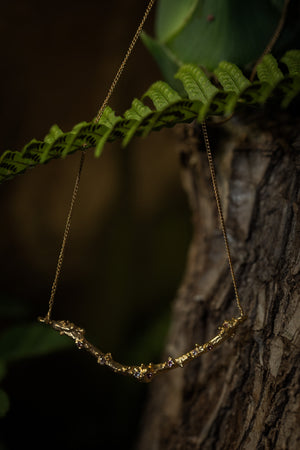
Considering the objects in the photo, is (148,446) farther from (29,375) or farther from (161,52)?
(161,52)

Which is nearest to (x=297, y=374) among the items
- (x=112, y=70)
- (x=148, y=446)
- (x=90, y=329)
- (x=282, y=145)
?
(x=282, y=145)

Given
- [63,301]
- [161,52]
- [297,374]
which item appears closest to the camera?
[297,374]

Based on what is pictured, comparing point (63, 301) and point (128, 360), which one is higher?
point (63, 301)

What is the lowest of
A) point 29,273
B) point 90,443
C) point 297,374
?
point 90,443

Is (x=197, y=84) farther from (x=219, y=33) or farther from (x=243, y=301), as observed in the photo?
(x=243, y=301)

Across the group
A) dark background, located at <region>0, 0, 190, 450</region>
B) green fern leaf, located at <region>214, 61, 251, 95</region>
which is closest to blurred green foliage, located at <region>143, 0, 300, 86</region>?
green fern leaf, located at <region>214, 61, 251, 95</region>

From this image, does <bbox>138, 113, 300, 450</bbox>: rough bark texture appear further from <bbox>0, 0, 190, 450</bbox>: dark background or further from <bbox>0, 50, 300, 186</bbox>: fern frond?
<bbox>0, 0, 190, 450</bbox>: dark background

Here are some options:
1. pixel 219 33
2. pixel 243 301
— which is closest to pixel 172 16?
pixel 219 33
